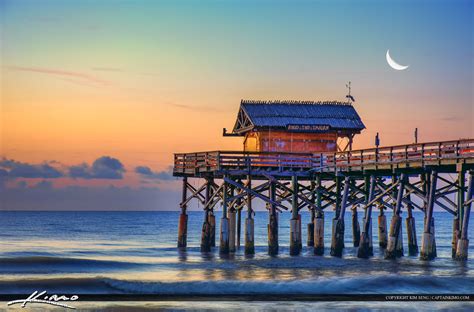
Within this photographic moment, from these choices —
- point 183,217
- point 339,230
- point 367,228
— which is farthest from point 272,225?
point 183,217

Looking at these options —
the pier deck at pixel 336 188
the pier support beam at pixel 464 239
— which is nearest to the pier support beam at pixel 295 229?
the pier deck at pixel 336 188

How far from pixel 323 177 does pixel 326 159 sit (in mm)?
1585

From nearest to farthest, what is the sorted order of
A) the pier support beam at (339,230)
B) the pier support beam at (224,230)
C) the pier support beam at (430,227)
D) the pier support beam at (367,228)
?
the pier support beam at (430,227), the pier support beam at (367,228), the pier support beam at (339,230), the pier support beam at (224,230)

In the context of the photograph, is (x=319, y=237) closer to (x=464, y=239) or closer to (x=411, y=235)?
(x=411, y=235)

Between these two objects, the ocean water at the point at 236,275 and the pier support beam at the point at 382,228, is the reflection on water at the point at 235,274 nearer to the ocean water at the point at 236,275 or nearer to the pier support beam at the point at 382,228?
the ocean water at the point at 236,275

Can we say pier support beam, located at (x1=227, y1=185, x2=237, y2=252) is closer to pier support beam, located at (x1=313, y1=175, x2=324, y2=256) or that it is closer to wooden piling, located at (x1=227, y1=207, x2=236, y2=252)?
Result: wooden piling, located at (x1=227, y1=207, x2=236, y2=252)

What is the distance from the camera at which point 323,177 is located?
47.7 meters

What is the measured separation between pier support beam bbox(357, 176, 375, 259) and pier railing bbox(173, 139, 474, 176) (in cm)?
122

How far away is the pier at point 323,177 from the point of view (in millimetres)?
38312

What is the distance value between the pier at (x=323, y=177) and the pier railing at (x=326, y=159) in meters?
0.05

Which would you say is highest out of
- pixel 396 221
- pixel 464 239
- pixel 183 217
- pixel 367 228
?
pixel 183 217

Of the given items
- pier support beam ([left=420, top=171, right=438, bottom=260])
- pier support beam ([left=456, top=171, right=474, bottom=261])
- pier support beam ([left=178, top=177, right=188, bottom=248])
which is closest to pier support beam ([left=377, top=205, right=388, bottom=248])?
pier support beam ([left=420, top=171, right=438, bottom=260])

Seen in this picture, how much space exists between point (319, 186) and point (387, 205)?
370 centimetres

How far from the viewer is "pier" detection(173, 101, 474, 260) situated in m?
38.3
